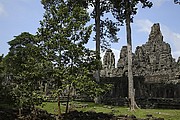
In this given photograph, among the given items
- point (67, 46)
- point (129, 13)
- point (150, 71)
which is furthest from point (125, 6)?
point (150, 71)

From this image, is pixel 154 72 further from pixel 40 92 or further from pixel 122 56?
pixel 40 92

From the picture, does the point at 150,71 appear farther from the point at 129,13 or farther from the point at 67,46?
the point at 67,46

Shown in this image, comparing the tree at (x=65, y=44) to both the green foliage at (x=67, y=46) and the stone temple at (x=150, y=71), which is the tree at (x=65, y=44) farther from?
the stone temple at (x=150, y=71)

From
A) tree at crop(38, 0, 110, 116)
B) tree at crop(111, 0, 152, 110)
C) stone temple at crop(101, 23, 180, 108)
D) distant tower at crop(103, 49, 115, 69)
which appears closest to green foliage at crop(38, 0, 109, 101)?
tree at crop(38, 0, 110, 116)

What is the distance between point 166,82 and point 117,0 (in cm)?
2181

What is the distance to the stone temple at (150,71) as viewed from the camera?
4309 cm

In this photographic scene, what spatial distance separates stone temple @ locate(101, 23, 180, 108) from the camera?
141ft

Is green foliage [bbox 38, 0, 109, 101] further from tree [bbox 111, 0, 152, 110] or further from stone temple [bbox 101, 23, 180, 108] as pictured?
stone temple [bbox 101, 23, 180, 108]

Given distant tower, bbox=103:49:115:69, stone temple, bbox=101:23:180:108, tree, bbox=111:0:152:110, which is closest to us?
tree, bbox=111:0:152:110

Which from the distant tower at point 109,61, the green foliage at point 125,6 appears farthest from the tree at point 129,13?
the distant tower at point 109,61

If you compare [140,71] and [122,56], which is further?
[122,56]

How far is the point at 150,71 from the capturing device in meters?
53.7

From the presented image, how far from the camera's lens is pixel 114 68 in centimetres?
5994

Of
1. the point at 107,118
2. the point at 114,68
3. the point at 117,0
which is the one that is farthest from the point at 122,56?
the point at 107,118
